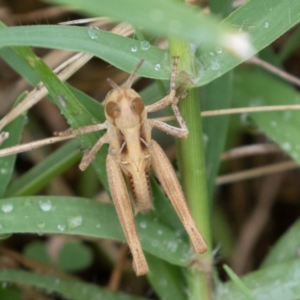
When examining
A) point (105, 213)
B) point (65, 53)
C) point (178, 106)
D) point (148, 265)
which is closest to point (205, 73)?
point (178, 106)

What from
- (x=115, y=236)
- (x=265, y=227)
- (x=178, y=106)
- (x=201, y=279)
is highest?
(x=265, y=227)

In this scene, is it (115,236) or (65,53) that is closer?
(115,236)

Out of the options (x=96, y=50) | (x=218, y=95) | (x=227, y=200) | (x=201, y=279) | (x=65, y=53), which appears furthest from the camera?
(x=227, y=200)

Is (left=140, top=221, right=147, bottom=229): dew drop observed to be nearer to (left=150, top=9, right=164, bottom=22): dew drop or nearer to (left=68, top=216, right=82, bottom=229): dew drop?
(left=68, top=216, right=82, bottom=229): dew drop

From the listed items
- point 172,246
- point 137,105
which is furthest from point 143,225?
point 137,105

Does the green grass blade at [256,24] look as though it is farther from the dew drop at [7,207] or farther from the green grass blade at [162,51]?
the dew drop at [7,207]

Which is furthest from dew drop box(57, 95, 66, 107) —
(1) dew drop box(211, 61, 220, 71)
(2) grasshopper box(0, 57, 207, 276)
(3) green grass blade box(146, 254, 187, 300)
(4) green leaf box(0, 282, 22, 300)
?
(4) green leaf box(0, 282, 22, 300)

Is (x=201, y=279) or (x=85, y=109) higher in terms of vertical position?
(x=85, y=109)

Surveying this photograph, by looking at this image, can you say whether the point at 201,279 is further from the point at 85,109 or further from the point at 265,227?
the point at 265,227
